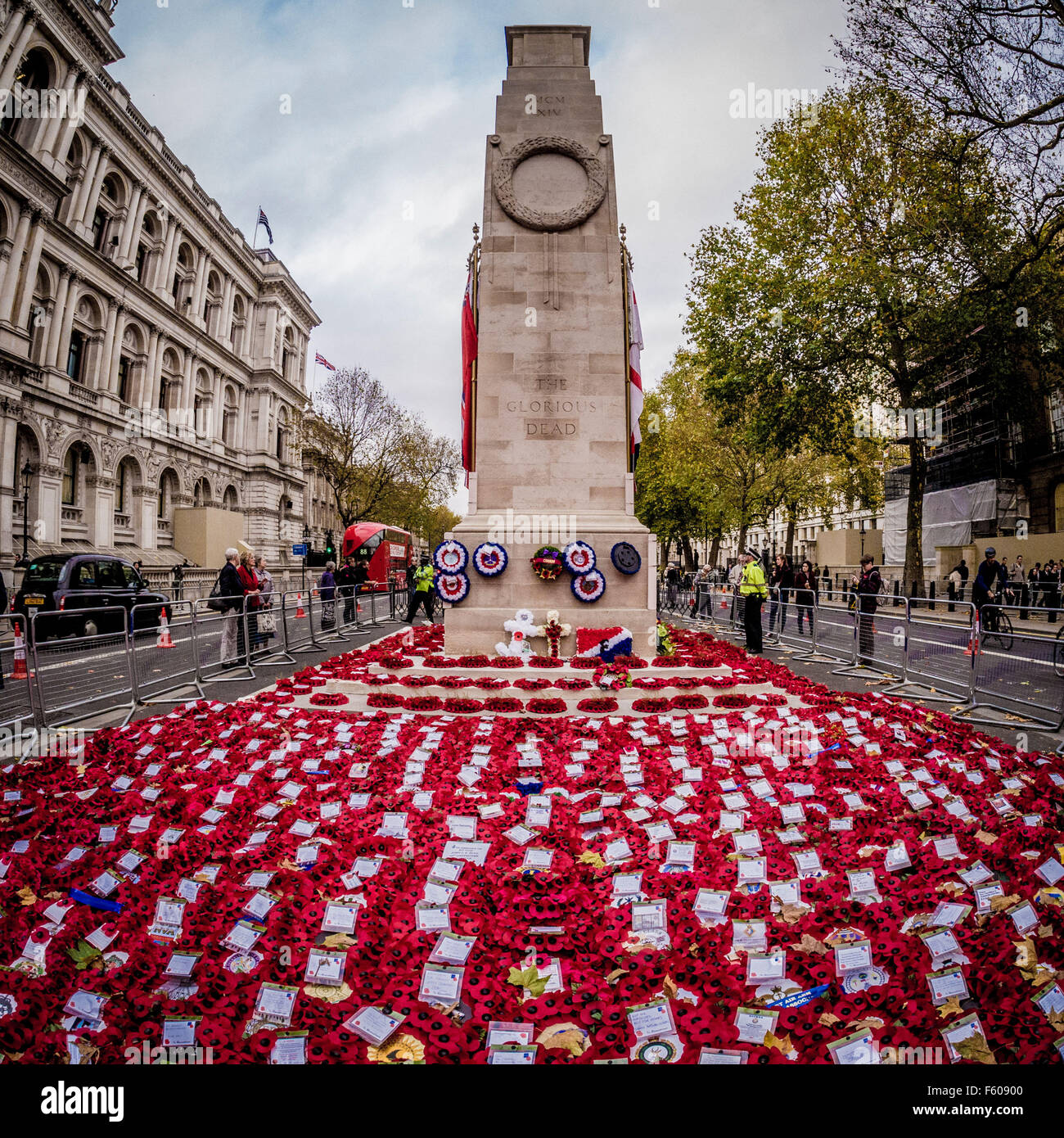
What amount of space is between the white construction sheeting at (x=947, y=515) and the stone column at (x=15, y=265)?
1601 inches

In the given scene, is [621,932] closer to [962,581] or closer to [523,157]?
[523,157]

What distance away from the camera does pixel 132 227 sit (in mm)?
37938

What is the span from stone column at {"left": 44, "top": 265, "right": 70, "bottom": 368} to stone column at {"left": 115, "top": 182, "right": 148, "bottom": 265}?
22.5 feet

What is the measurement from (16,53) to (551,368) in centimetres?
3330

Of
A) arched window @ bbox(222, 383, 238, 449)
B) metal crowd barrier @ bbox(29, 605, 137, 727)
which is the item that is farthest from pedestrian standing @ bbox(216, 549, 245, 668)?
arched window @ bbox(222, 383, 238, 449)

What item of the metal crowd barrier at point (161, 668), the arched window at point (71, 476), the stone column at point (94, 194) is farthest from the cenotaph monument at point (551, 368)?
the stone column at point (94, 194)

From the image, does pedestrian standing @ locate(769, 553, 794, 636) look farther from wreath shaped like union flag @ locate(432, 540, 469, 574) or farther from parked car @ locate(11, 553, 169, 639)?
parked car @ locate(11, 553, 169, 639)

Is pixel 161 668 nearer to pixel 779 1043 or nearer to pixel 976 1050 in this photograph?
pixel 779 1043

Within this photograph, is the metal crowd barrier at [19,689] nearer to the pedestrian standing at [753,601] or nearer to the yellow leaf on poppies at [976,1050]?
the yellow leaf on poppies at [976,1050]

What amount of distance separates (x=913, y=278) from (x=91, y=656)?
23.8m

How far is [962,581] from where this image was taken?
1022 inches

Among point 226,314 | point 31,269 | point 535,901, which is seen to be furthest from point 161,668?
point 226,314

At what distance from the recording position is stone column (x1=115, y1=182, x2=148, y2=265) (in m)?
37.6

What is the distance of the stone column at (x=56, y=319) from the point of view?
100ft
